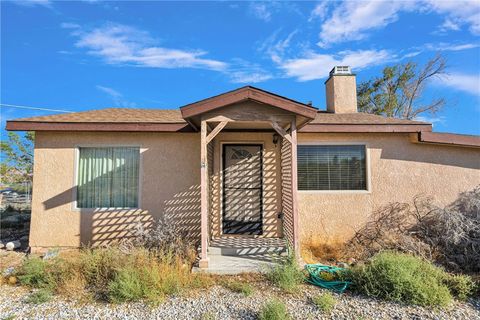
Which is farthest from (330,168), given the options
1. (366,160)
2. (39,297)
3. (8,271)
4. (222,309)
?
(8,271)

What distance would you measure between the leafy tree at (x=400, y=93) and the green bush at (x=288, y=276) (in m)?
18.6

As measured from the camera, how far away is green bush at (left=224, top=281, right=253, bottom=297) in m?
3.84

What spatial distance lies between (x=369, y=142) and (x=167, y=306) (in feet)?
18.9

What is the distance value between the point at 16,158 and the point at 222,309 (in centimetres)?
1941

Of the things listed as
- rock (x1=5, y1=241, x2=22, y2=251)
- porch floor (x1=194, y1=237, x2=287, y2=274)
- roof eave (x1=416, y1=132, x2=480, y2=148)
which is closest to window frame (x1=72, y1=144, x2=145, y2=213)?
rock (x1=5, y1=241, x2=22, y2=251)

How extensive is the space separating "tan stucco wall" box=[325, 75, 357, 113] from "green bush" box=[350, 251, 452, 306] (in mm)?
5526

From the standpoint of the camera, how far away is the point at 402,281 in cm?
365

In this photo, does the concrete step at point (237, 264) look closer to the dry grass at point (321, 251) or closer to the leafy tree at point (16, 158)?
the dry grass at point (321, 251)

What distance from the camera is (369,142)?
6.73 metres

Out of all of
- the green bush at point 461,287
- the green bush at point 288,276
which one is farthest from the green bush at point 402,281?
the green bush at point 288,276

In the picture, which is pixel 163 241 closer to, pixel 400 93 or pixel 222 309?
pixel 222 309

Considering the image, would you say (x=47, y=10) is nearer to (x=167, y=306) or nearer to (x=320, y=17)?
(x=320, y=17)

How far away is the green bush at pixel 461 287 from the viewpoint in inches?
145

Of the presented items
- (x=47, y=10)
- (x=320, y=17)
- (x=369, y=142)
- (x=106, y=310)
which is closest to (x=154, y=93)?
(x=47, y=10)
